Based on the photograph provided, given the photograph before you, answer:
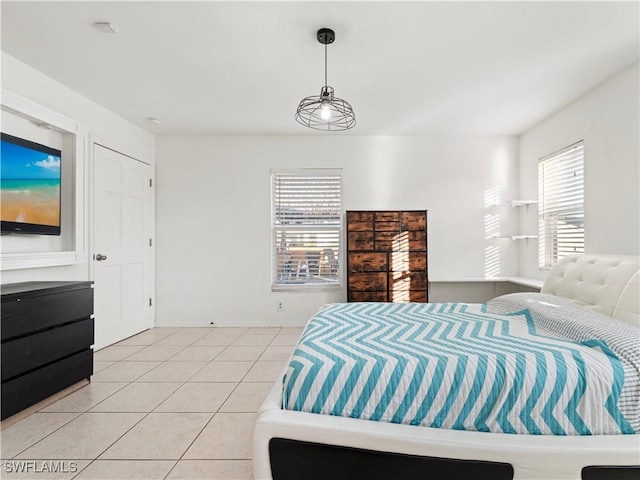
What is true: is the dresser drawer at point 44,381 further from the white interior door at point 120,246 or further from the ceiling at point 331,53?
the ceiling at point 331,53

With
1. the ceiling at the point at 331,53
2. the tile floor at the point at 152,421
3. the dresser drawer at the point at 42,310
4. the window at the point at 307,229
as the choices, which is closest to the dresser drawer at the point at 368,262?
the window at the point at 307,229

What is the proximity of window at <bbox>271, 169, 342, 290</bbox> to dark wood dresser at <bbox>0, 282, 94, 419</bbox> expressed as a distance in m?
2.39

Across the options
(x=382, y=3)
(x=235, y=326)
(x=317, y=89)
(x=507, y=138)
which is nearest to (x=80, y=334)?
(x=235, y=326)

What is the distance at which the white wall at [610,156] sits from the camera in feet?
9.07

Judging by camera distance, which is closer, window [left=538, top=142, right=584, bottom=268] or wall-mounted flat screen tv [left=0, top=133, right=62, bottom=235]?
wall-mounted flat screen tv [left=0, top=133, right=62, bottom=235]

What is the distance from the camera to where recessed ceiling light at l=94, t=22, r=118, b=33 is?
2.29 m

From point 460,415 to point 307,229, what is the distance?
11.6 feet

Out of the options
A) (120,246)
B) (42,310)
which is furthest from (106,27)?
(120,246)

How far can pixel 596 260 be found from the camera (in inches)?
102

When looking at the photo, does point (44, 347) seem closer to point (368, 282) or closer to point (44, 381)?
point (44, 381)

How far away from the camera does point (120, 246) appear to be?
4008 millimetres

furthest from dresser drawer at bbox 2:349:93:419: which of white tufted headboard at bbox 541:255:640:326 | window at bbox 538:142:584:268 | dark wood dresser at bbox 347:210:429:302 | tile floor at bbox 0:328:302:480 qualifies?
window at bbox 538:142:584:268

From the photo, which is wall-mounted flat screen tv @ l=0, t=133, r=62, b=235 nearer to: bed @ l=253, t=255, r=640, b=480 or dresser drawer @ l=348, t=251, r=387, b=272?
bed @ l=253, t=255, r=640, b=480

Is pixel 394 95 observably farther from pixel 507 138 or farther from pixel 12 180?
pixel 12 180
